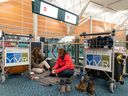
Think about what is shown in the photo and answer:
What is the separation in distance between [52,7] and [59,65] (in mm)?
1521

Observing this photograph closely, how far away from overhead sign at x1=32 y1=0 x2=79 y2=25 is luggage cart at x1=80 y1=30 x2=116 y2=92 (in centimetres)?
125

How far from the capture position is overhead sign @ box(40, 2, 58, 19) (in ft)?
11.1

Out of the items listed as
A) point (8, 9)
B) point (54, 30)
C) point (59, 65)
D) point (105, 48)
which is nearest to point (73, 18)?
point (59, 65)

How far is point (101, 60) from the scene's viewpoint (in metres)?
2.79

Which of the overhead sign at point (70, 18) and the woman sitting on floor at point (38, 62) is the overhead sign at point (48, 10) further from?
the woman sitting on floor at point (38, 62)

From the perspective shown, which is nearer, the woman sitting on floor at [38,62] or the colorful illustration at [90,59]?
the colorful illustration at [90,59]

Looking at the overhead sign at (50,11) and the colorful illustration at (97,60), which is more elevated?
the overhead sign at (50,11)

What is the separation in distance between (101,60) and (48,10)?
5.97 ft

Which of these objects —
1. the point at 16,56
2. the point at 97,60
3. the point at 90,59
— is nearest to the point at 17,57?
the point at 16,56

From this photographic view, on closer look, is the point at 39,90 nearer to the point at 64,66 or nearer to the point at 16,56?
the point at 64,66

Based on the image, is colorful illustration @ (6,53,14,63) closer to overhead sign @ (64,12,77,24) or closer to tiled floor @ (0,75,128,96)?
tiled floor @ (0,75,128,96)

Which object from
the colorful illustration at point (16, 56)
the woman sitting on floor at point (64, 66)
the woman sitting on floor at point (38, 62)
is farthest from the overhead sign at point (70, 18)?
the colorful illustration at point (16, 56)

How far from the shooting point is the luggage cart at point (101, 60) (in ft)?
8.57

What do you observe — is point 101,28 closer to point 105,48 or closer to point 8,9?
point 8,9
